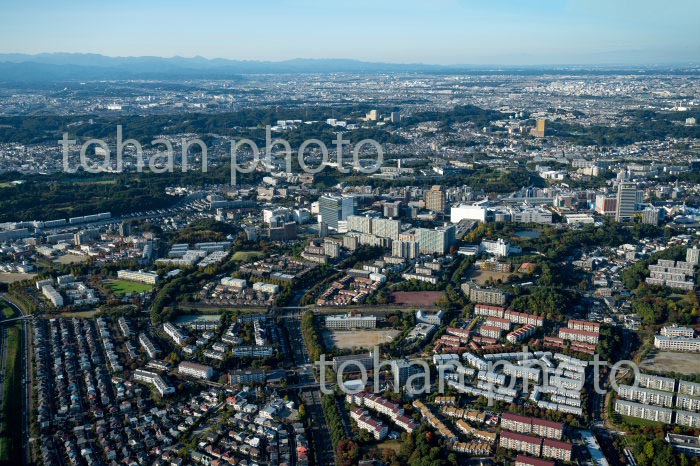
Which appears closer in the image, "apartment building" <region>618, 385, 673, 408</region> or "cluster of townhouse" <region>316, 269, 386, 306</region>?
"apartment building" <region>618, 385, 673, 408</region>

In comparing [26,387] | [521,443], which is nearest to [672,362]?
[521,443]

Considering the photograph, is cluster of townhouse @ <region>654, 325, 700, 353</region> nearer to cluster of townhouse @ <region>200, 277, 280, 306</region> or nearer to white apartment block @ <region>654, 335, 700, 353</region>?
white apartment block @ <region>654, 335, 700, 353</region>

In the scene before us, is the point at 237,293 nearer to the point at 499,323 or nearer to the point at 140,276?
the point at 140,276

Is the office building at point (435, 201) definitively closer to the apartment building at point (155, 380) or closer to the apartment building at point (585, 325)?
the apartment building at point (585, 325)

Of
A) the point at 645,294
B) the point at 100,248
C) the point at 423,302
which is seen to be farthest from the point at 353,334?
the point at 100,248

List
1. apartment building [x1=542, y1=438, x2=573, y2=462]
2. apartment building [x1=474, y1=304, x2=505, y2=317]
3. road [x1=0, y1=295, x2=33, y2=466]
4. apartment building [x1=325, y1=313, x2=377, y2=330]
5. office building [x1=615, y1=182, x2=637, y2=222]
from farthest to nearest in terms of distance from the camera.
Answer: office building [x1=615, y1=182, x2=637, y2=222]
apartment building [x1=474, y1=304, x2=505, y2=317]
apartment building [x1=325, y1=313, x2=377, y2=330]
road [x1=0, y1=295, x2=33, y2=466]
apartment building [x1=542, y1=438, x2=573, y2=462]

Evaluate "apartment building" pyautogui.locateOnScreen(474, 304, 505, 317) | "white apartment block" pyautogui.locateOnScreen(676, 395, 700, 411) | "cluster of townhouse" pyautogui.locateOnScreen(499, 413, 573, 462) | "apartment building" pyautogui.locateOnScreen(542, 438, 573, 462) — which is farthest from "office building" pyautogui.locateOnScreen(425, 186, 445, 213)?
"apartment building" pyautogui.locateOnScreen(542, 438, 573, 462)
